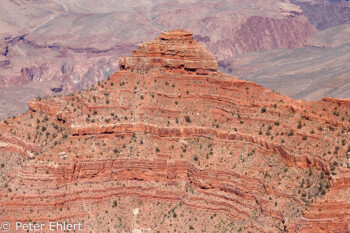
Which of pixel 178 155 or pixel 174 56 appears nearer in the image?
pixel 178 155

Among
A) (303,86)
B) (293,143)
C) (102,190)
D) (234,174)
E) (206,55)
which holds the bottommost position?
(303,86)

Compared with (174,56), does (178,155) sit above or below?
below

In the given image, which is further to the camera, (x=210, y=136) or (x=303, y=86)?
(x=303, y=86)

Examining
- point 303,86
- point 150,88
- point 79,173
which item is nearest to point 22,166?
point 79,173

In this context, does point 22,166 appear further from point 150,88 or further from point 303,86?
point 303,86

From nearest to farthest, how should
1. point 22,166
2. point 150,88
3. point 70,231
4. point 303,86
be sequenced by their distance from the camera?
1. point 70,231
2. point 22,166
3. point 150,88
4. point 303,86

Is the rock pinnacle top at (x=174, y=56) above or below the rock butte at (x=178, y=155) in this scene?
above

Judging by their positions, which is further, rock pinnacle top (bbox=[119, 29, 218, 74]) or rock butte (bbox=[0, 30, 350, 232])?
rock pinnacle top (bbox=[119, 29, 218, 74])

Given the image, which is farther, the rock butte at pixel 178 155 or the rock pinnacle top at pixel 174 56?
the rock pinnacle top at pixel 174 56
